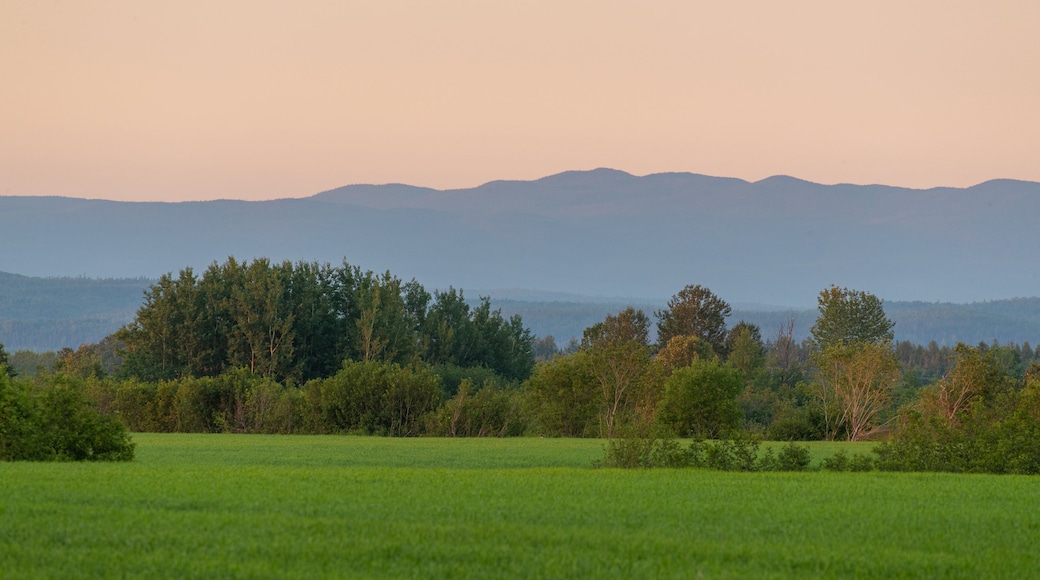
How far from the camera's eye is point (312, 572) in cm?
1136

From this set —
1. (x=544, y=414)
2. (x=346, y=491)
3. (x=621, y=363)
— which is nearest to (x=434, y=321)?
(x=544, y=414)

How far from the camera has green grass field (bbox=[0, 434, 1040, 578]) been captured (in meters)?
11.9

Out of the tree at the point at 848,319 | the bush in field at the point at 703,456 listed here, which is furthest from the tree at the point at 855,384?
the tree at the point at 848,319

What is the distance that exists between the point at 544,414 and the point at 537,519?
32.9 metres

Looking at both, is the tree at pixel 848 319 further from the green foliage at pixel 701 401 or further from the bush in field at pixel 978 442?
the bush in field at pixel 978 442

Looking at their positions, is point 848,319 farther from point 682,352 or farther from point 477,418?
point 477,418

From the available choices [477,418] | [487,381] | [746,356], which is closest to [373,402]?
[477,418]

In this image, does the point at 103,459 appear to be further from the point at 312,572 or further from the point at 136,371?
the point at 136,371

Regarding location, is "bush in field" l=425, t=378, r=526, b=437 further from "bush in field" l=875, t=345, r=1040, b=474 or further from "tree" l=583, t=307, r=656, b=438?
"bush in field" l=875, t=345, r=1040, b=474

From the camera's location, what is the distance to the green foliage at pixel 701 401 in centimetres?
4281

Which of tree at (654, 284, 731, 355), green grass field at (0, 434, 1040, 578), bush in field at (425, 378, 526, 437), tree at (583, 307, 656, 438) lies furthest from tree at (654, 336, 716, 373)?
green grass field at (0, 434, 1040, 578)

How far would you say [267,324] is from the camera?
68688 mm

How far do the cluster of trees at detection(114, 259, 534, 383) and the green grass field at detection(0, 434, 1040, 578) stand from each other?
44.9 m

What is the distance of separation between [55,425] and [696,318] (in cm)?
8078
